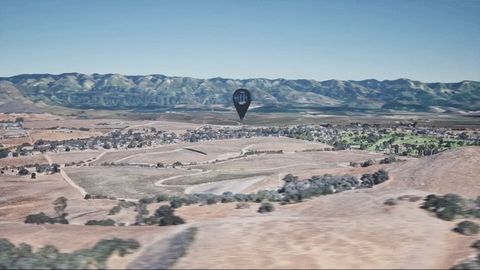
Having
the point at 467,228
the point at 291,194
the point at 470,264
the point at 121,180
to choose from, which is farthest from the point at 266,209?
the point at 121,180

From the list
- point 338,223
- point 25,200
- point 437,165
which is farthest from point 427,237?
point 25,200

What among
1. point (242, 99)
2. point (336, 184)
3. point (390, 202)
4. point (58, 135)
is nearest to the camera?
point (390, 202)

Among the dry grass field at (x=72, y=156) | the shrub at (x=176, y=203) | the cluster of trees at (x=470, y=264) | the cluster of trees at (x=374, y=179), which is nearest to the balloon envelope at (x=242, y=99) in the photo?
the cluster of trees at (x=374, y=179)

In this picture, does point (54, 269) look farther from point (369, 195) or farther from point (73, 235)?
point (369, 195)

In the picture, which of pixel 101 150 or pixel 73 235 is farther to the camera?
pixel 101 150

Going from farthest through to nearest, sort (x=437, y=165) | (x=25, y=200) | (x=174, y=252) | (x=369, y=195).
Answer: (x=25, y=200) < (x=437, y=165) < (x=369, y=195) < (x=174, y=252)

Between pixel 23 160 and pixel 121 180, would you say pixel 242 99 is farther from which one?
pixel 23 160

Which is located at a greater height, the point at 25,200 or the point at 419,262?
the point at 419,262

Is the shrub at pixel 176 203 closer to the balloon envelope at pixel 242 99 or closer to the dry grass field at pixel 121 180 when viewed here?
the dry grass field at pixel 121 180
